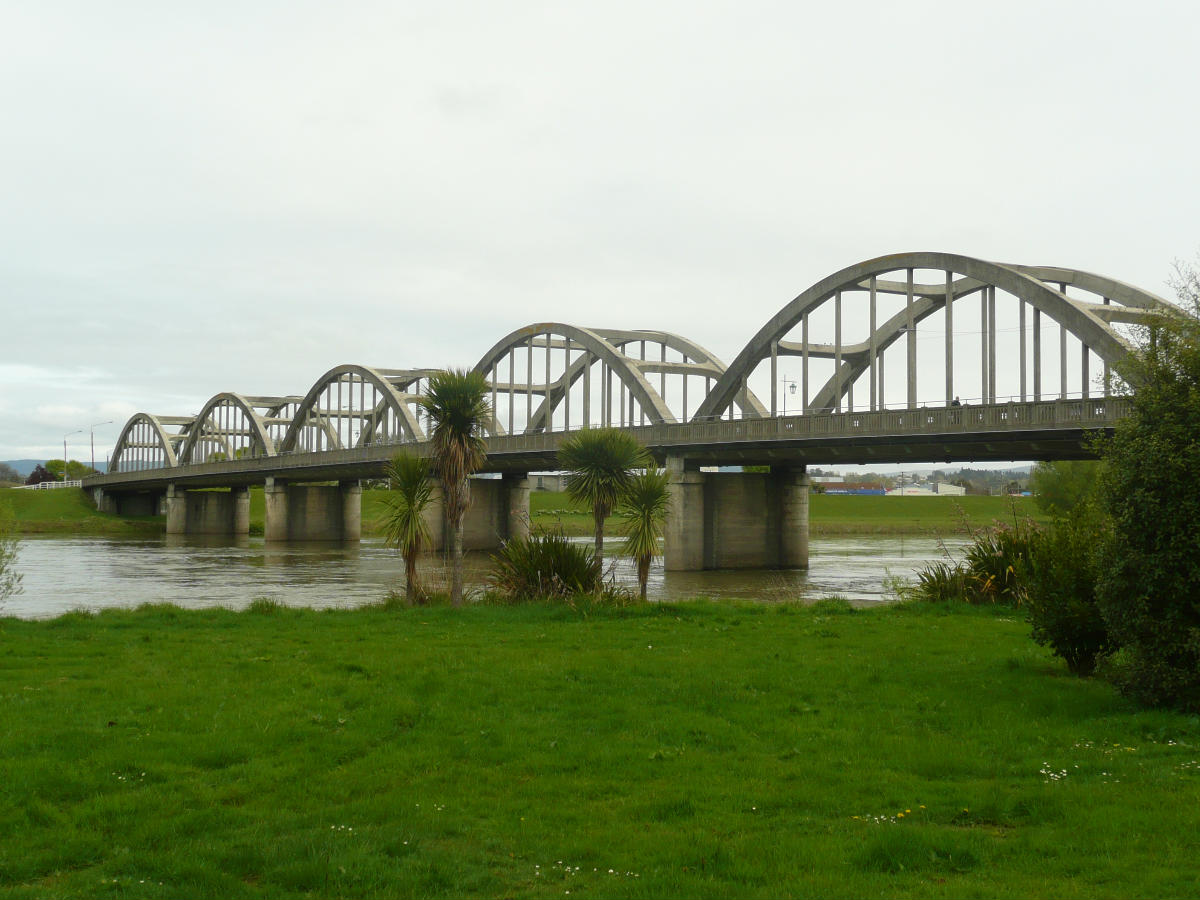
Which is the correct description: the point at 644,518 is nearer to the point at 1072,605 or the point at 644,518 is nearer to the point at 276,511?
the point at 1072,605

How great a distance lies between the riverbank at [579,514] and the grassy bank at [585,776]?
7538 centimetres

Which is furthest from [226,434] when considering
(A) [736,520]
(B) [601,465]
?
(B) [601,465]

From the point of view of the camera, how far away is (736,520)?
184 feet

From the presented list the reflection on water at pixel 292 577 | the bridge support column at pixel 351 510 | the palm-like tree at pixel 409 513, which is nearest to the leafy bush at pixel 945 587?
the reflection on water at pixel 292 577

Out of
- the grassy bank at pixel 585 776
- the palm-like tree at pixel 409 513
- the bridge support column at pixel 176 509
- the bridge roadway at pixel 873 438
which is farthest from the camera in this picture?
the bridge support column at pixel 176 509

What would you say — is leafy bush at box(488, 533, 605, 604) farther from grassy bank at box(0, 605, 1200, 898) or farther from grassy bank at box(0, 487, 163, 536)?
grassy bank at box(0, 487, 163, 536)

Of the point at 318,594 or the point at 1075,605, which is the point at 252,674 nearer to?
the point at 1075,605

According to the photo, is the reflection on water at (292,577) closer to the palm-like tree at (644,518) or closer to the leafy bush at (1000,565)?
the palm-like tree at (644,518)

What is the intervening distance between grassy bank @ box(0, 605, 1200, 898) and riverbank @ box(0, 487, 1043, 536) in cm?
7538

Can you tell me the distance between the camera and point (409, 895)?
19.1ft

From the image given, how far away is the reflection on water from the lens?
104 feet

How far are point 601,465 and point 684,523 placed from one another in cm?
2839

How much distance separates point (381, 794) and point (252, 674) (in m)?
4.93

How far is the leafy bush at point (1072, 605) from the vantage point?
11.8 m
